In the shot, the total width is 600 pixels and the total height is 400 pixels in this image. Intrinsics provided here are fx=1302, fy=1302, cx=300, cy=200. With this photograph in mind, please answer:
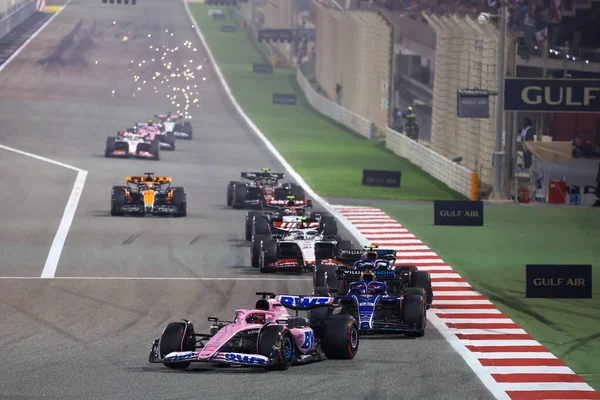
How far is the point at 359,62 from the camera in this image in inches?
3059

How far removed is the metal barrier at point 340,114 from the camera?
234ft

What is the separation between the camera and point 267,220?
103ft

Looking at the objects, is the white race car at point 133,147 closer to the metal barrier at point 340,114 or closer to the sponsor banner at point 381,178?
the sponsor banner at point 381,178

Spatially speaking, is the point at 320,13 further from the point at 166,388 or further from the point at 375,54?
the point at 166,388

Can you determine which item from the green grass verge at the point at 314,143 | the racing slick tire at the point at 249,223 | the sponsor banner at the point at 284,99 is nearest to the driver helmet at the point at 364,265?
the racing slick tire at the point at 249,223

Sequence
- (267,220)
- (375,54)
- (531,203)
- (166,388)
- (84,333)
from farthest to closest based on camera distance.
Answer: (375,54)
(531,203)
(267,220)
(84,333)
(166,388)

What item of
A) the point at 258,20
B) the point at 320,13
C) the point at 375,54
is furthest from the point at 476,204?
the point at 258,20

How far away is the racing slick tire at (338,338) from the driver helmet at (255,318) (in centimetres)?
102

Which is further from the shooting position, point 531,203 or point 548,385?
point 531,203

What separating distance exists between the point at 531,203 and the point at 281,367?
89.8 feet

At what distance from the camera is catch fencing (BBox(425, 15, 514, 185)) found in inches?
1809

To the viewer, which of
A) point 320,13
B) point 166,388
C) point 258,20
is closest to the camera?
point 166,388

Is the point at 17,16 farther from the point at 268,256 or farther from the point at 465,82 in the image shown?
the point at 268,256

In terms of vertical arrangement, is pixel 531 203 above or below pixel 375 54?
below
